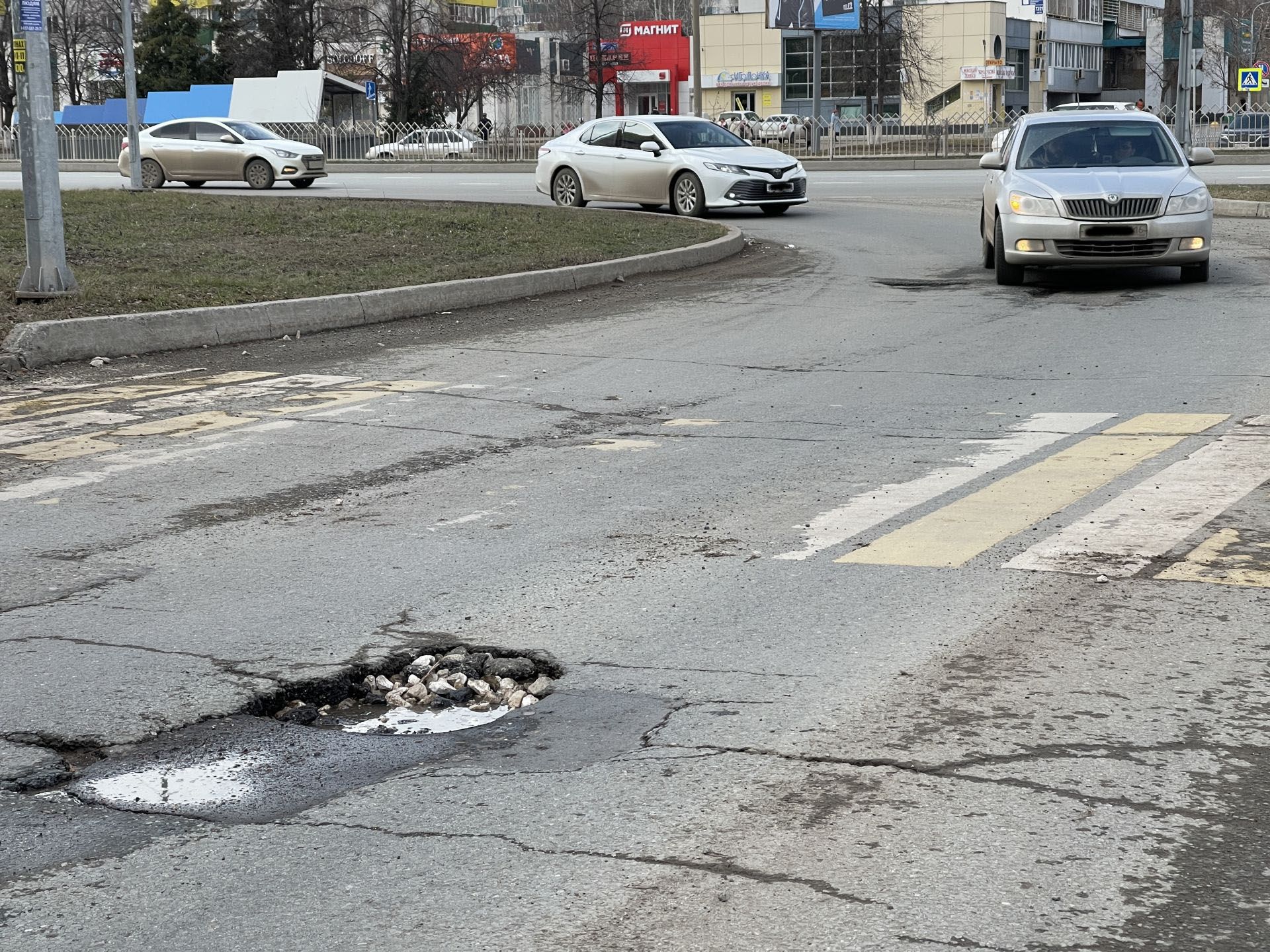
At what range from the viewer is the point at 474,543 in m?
6.20

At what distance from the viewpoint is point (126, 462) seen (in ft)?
25.7

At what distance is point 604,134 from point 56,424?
17364mm

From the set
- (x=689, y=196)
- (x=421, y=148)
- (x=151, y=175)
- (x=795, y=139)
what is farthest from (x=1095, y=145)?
(x=421, y=148)

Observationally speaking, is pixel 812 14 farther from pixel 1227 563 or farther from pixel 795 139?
pixel 1227 563

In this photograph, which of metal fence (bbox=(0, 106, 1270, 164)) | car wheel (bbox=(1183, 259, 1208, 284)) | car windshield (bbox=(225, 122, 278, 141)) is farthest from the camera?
metal fence (bbox=(0, 106, 1270, 164))

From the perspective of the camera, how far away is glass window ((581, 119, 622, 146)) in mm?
25078

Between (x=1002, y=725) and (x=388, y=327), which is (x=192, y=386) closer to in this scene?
(x=388, y=327)

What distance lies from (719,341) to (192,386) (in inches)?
152

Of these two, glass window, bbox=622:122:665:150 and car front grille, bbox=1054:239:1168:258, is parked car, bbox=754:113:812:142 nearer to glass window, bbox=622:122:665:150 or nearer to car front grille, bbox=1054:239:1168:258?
glass window, bbox=622:122:665:150

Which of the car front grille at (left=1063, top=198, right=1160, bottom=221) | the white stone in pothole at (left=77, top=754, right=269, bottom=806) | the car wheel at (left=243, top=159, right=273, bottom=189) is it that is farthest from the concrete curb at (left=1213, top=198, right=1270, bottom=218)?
the white stone in pothole at (left=77, top=754, right=269, bottom=806)

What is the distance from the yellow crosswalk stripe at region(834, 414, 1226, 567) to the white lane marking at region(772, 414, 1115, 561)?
0.49 feet

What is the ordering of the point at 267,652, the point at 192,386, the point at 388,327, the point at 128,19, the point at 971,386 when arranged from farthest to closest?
the point at 128,19, the point at 388,327, the point at 192,386, the point at 971,386, the point at 267,652

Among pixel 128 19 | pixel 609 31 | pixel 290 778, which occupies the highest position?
pixel 609 31

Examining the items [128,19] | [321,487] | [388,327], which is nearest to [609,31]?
[128,19]
